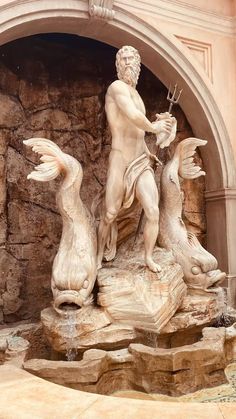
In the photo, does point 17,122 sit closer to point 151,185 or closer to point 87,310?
point 151,185

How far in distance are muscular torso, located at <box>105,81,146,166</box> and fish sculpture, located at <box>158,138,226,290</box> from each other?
488 millimetres

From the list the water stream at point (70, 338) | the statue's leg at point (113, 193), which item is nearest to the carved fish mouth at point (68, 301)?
the water stream at point (70, 338)

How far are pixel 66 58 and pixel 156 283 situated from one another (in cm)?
323

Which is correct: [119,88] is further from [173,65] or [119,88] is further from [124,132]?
[173,65]

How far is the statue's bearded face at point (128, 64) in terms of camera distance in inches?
140

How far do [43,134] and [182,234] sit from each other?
216 cm

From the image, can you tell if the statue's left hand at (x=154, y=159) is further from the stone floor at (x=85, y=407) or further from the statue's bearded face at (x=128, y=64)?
the stone floor at (x=85, y=407)

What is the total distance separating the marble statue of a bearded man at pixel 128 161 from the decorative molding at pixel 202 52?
154cm

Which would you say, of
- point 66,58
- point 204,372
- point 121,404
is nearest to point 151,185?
point 204,372

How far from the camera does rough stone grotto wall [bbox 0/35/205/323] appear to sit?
15.6 ft

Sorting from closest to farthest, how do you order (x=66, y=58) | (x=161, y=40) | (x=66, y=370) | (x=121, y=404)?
(x=121, y=404) → (x=66, y=370) → (x=161, y=40) → (x=66, y=58)

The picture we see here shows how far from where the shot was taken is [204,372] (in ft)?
8.95

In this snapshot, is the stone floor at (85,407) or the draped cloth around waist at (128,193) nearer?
the stone floor at (85,407)

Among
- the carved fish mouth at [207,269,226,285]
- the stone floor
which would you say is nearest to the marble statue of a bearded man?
the carved fish mouth at [207,269,226,285]
